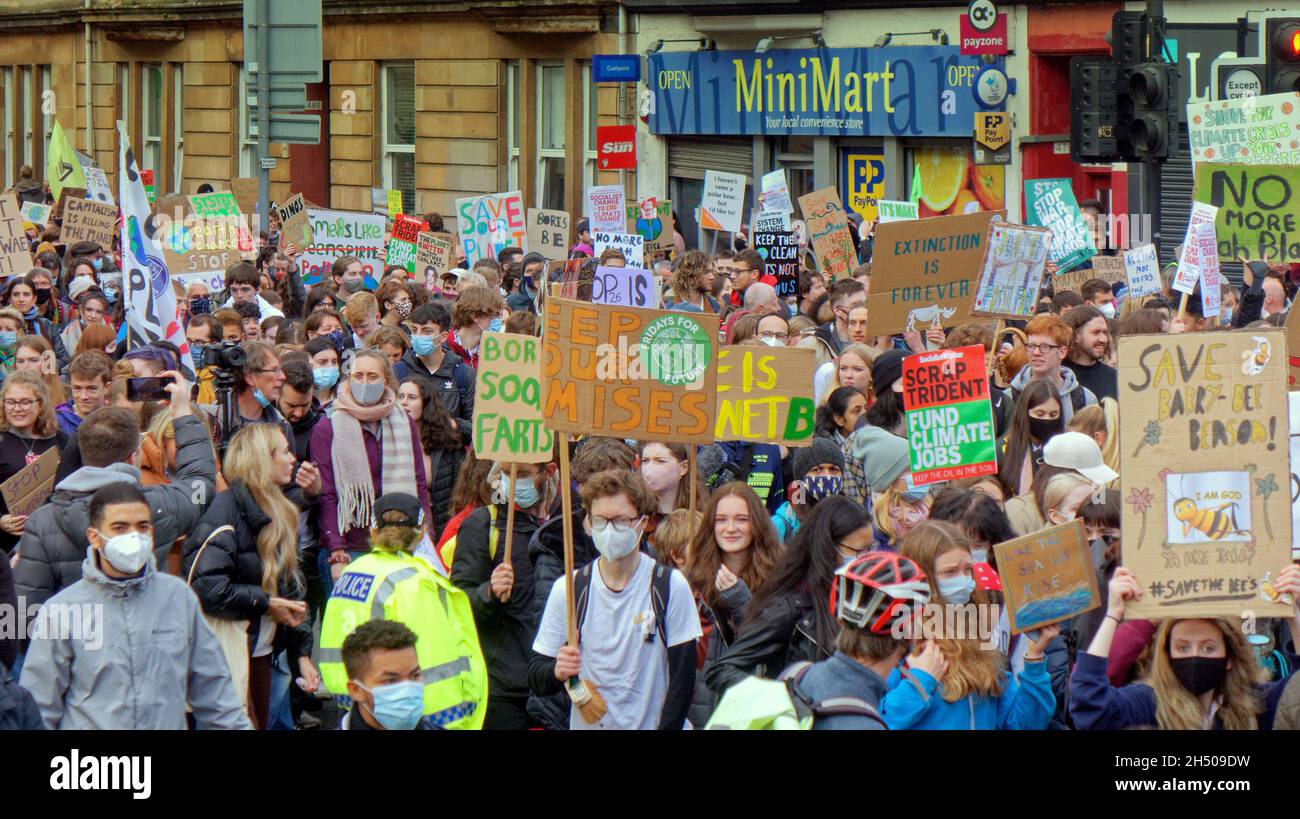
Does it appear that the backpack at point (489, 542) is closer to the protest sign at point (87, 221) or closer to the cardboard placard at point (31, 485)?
the cardboard placard at point (31, 485)

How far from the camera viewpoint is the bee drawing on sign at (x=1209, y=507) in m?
5.70

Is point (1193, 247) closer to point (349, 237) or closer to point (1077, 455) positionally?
point (1077, 455)

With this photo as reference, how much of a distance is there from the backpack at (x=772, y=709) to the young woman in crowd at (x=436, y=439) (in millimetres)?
4782

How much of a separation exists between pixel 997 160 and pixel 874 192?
2.16m

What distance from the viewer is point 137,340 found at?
11.9m

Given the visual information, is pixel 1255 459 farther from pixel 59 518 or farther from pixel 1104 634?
pixel 59 518

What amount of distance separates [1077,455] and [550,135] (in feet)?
75.7

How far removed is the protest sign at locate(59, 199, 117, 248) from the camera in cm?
1777

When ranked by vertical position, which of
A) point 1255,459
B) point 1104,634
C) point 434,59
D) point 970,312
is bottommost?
point 1104,634

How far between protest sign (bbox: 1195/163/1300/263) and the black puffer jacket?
627 centimetres

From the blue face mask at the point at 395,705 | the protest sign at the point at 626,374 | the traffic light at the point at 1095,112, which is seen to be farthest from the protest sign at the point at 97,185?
the blue face mask at the point at 395,705

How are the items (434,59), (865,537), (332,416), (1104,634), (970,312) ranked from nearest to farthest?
(1104,634)
(865,537)
(332,416)
(970,312)
(434,59)

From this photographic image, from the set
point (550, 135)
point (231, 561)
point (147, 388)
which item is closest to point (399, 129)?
point (550, 135)

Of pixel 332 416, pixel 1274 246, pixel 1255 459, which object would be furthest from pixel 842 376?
pixel 1255 459
